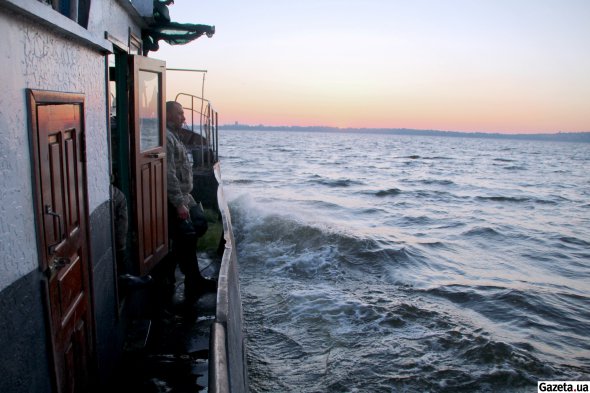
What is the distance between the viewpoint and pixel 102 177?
12.4 ft

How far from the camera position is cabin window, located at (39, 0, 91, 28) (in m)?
2.80

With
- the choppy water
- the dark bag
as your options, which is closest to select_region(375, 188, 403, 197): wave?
the choppy water

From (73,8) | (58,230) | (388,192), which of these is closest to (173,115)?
(73,8)

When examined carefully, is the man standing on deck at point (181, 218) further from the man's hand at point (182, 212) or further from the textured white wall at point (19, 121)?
the textured white wall at point (19, 121)

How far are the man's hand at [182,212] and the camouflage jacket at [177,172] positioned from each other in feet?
0.19

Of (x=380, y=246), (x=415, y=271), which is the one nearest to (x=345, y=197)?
(x=380, y=246)

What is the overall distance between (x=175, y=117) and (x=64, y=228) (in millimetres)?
3548

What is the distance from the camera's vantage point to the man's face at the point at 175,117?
594 cm

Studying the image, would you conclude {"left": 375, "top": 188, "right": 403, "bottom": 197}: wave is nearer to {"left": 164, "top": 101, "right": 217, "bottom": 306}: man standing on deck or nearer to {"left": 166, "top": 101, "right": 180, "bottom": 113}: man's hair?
{"left": 164, "top": 101, "right": 217, "bottom": 306}: man standing on deck

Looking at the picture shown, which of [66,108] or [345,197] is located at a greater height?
[66,108]

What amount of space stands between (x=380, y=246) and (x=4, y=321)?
1075 cm

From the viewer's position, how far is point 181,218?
18.5 ft

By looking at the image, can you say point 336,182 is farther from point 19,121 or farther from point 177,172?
point 19,121

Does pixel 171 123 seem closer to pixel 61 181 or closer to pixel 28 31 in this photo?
pixel 61 181
